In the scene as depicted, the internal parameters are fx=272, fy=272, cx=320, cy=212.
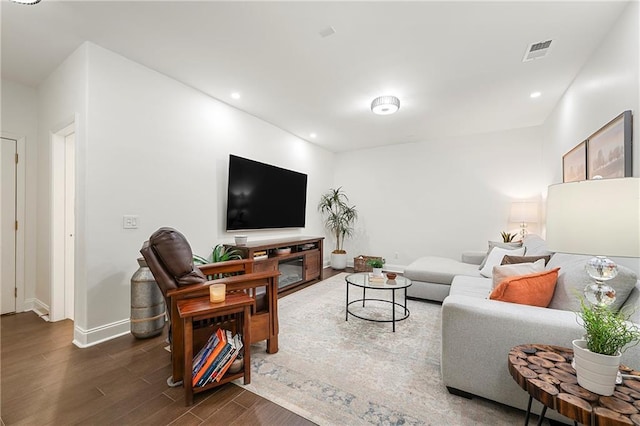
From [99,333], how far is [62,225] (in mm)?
1367

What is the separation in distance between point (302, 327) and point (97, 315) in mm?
1876

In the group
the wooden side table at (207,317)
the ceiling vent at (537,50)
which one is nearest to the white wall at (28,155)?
the wooden side table at (207,317)

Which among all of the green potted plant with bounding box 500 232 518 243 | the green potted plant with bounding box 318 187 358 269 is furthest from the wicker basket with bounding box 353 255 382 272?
the green potted plant with bounding box 500 232 518 243

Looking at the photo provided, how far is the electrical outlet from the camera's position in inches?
104

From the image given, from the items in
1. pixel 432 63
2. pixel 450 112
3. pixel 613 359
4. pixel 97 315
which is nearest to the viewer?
pixel 613 359

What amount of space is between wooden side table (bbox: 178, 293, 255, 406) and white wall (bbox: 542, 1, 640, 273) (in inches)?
103

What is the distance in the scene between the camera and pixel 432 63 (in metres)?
2.70

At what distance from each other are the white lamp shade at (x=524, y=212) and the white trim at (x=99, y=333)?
5.36 metres

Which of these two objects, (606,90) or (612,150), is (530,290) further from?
(606,90)

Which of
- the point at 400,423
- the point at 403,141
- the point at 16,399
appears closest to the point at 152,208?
the point at 16,399

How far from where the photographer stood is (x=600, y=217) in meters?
1.08

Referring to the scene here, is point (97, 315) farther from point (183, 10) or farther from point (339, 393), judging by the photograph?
point (183, 10)

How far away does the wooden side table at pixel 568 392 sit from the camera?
35.7 inches

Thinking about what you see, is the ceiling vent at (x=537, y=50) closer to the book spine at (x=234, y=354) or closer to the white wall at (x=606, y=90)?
the white wall at (x=606, y=90)
